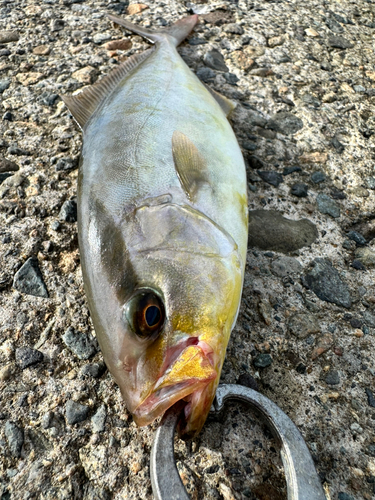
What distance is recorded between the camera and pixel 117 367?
5.40ft

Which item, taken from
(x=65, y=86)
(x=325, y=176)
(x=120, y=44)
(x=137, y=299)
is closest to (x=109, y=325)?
(x=137, y=299)

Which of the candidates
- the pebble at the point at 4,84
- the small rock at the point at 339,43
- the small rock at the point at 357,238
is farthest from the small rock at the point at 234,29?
the small rock at the point at 357,238

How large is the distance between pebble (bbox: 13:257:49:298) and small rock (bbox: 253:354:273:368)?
1.13 m

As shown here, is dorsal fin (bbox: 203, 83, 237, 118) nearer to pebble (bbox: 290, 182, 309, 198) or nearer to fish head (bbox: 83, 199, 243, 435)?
pebble (bbox: 290, 182, 309, 198)

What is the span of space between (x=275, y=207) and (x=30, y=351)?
1699mm

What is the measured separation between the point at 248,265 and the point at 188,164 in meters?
0.68

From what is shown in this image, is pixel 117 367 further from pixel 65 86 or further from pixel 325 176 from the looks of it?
pixel 65 86

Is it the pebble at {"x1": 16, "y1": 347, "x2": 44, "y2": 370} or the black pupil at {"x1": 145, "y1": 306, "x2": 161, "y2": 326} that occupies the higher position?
the black pupil at {"x1": 145, "y1": 306, "x2": 161, "y2": 326}

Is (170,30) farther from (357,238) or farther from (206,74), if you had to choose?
(357,238)

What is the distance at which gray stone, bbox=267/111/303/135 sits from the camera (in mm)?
3230

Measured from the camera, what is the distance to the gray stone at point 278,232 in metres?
2.53

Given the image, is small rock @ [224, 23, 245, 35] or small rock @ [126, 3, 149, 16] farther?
small rock @ [126, 3, 149, 16]

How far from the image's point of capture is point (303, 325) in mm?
2178

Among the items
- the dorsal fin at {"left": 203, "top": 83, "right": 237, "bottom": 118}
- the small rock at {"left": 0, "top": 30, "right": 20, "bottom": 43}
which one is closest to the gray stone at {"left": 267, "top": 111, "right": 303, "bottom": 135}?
the dorsal fin at {"left": 203, "top": 83, "right": 237, "bottom": 118}
